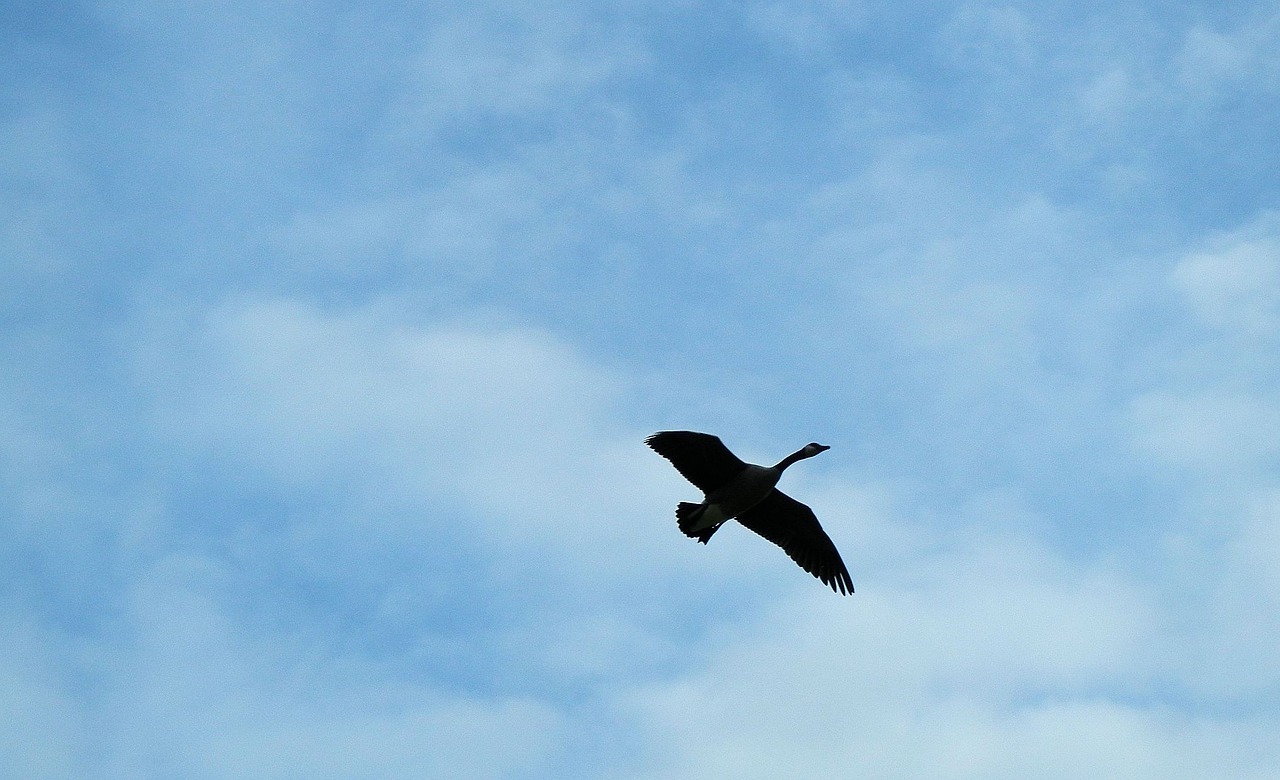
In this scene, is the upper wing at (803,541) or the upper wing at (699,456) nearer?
the upper wing at (699,456)

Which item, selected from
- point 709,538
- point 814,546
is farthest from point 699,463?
point 814,546

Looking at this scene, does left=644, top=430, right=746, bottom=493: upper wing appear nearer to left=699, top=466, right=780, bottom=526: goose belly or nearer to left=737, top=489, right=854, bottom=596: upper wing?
left=699, top=466, right=780, bottom=526: goose belly

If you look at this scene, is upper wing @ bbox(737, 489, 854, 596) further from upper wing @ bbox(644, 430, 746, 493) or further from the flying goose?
upper wing @ bbox(644, 430, 746, 493)

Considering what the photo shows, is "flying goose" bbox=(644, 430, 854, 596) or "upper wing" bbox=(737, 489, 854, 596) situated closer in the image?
"flying goose" bbox=(644, 430, 854, 596)

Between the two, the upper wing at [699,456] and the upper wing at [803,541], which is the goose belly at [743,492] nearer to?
the upper wing at [699,456]

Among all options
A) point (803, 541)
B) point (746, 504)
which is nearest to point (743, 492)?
point (746, 504)

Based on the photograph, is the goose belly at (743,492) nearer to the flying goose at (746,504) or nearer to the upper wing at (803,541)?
the flying goose at (746,504)

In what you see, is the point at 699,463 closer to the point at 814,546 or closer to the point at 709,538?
the point at 709,538

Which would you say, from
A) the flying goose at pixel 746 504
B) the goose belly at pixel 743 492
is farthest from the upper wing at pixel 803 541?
the goose belly at pixel 743 492

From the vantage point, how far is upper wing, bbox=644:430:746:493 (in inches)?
754

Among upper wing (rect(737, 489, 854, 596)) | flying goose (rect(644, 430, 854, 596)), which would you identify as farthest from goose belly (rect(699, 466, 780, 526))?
upper wing (rect(737, 489, 854, 596))

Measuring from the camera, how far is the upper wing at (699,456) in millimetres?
19141

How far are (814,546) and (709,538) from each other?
8.76 ft

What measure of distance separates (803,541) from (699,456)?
376cm
